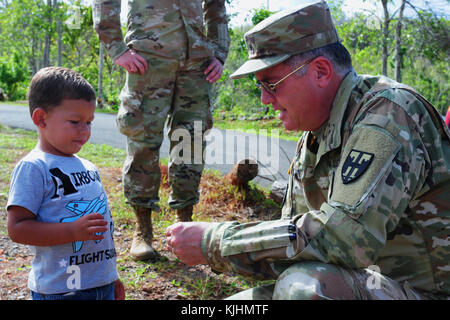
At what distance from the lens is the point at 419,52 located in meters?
11.4

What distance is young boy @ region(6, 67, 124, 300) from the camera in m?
1.54

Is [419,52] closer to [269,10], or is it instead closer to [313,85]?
[269,10]

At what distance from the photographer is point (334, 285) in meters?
Result: 1.33

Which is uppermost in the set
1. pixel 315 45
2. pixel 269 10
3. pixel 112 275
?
pixel 269 10

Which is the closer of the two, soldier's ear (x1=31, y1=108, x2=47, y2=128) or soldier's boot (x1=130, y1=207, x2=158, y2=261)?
soldier's ear (x1=31, y1=108, x2=47, y2=128)

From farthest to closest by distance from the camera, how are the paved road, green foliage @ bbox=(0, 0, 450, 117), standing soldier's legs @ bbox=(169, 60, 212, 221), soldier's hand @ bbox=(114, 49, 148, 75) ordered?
green foliage @ bbox=(0, 0, 450, 117)
the paved road
standing soldier's legs @ bbox=(169, 60, 212, 221)
soldier's hand @ bbox=(114, 49, 148, 75)

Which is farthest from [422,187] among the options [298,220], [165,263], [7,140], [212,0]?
[7,140]

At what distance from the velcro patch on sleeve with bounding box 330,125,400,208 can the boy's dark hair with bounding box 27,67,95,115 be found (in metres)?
1.06

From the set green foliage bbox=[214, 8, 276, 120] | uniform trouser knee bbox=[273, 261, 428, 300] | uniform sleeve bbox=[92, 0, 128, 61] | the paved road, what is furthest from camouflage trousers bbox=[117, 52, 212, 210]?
green foliage bbox=[214, 8, 276, 120]

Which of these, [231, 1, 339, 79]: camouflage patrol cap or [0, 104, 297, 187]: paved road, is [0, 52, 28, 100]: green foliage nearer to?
[0, 104, 297, 187]: paved road

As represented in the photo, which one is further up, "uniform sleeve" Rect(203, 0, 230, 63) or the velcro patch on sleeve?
"uniform sleeve" Rect(203, 0, 230, 63)

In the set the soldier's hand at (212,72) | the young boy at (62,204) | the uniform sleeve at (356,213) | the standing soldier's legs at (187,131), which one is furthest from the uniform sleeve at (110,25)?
the uniform sleeve at (356,213)

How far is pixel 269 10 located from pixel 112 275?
8.54 meters

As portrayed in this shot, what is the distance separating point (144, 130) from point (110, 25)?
2.44 ft
